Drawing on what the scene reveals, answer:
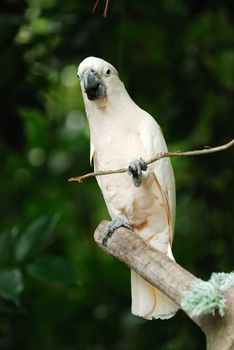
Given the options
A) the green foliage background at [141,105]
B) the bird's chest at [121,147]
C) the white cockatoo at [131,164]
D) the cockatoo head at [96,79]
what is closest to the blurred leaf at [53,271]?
the green foliage background at [141,105]

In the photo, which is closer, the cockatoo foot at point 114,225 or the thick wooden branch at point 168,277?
the thick wooden branch at point 168,277

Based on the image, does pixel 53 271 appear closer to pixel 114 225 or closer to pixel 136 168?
pixel 114 225

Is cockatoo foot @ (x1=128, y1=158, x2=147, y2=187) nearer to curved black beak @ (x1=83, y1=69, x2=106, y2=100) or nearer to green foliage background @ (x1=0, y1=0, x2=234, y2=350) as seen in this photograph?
curved black beak @ (x1=83, y1=69, x2=106, y2=100)

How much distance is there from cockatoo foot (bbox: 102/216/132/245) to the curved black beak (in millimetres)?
263

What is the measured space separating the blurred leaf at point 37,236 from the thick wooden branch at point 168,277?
0.53 meters

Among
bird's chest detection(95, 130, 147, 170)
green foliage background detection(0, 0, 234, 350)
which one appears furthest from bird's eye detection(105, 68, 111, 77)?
green foliage background detection(0, 0, 234, 350)

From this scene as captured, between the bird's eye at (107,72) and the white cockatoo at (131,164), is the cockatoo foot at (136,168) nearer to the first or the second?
the white cockatoo at (131,164)

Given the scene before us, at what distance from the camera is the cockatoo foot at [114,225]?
57.9 inches

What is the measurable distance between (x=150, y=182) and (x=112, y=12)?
842 mm

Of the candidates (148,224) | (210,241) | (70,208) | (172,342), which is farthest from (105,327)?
(148,224)

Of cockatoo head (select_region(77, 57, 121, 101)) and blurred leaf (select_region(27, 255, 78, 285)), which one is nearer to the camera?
cockatoo head (select_region(77, 57, 121, 101))

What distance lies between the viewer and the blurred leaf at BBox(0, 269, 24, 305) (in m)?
1.77

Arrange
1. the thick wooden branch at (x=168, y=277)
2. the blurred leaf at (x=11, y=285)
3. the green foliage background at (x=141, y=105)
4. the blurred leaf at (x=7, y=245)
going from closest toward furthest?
the thick wooden branch at (x=168, y=277) → the blurred leaf at (x=11, y=285) → the blurred leaf at (x=7, y=245) → the green foliage background at (x=141, y=105)

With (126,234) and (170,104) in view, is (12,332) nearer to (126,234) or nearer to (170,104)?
(170,104)
